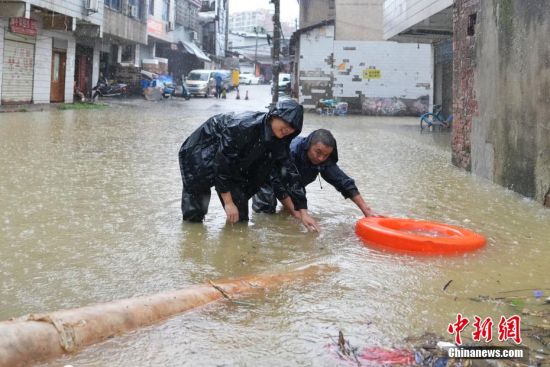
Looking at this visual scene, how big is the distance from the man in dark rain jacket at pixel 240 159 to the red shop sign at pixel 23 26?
50.8 feet

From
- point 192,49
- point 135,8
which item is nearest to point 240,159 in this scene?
point 135,8

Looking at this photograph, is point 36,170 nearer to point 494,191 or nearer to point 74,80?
point 494,191

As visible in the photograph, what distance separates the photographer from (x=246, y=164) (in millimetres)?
4504

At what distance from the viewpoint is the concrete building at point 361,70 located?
2516 centimetres

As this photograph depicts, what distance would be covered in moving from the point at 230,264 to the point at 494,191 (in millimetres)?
4277

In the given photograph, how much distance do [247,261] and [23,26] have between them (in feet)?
56.3

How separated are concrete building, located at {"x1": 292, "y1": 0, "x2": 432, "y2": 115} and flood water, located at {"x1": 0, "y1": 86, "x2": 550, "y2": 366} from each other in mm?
18035

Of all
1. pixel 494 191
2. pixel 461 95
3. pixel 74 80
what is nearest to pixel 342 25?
pixel 74 80

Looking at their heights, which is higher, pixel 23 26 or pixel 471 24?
pixel 23 26

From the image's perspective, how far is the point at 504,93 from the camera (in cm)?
707

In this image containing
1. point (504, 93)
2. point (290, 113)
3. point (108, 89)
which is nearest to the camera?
point (290, 113)

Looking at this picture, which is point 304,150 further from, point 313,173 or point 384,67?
point 384,67

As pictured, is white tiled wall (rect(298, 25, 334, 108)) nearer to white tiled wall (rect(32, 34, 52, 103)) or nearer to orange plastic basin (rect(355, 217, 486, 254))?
white tiled wall (rect(32, 34, 52, 103))

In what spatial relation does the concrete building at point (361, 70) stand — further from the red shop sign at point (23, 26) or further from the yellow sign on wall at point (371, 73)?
the red shop sign at point (23, 26)
